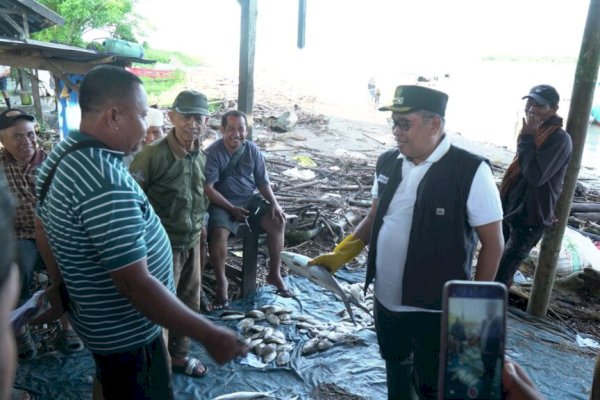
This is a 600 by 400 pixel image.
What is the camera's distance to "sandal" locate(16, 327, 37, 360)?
3.66 m

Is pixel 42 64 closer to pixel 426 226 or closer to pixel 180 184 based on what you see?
pixel 180 184

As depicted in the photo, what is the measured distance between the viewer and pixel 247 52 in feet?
19.4

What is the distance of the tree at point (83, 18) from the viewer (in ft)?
70.6

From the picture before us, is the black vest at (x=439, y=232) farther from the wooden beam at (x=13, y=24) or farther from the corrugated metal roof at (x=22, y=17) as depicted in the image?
the wooden beam at (x=13, y=24)

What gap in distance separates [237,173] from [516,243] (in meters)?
3.16

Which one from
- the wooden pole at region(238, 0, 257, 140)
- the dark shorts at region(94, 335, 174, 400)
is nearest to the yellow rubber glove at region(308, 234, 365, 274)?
the dark shorts at region(94, 335, 174, 400)

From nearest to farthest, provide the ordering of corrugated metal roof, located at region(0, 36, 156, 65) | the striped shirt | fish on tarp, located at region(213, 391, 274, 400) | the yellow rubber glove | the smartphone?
1. the smartphone
2. the striped shirt
3. the yellow rubber glove
4. fish on tarp, located at region(213, 391, 274, 400)
5. corrugated metal roof, located at region(0, 36, 156, 65)

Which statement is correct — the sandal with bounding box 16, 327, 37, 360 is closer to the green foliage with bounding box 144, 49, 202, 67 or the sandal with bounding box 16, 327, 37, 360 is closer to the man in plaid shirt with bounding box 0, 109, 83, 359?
the man in plaid shirt with bounding box 0, 109, 83, 359

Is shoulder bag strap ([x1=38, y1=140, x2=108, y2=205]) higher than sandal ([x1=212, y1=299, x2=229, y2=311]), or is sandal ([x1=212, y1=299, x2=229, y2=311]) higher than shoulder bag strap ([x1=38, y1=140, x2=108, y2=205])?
shoulder bag strap ([x1=38, y1=140, x2=108, y2=205])

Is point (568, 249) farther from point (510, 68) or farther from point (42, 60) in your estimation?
point (510, 68)

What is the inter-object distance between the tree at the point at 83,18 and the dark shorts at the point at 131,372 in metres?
22.9

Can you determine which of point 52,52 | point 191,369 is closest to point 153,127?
point 191,369

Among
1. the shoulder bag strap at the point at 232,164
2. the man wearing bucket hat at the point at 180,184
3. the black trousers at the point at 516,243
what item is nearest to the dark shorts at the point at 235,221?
the shoulder bag strap at the point at 232,164

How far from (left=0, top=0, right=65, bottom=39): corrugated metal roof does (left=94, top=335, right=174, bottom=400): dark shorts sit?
9.34 m
